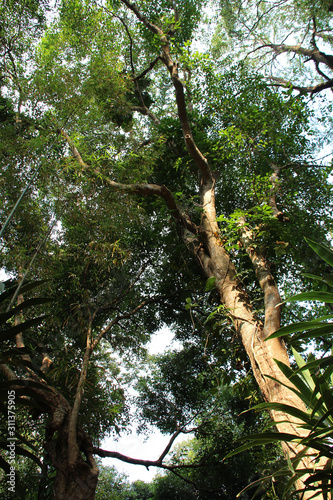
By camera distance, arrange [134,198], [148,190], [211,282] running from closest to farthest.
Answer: [211,282]
[148,190]
[134,198]

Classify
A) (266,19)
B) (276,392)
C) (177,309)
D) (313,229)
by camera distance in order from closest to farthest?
(276,392) → (313,229) → (177,309) → (266,19)

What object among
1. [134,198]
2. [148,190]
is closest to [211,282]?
[148,190]

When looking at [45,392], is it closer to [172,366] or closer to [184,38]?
[172,366]

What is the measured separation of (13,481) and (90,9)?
7505 mm

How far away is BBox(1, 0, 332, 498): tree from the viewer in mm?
3529

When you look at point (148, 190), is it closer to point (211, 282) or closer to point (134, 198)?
point (134, 198)

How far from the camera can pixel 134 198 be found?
5164 mm

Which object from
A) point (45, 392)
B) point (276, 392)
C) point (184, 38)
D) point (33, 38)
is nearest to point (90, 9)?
point (33, 38)

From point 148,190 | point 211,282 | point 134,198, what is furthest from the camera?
point 134,198

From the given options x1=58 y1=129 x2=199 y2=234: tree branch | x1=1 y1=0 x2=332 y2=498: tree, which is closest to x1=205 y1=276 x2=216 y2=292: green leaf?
x1=1 y1=0 x2=332 y2=498: tree

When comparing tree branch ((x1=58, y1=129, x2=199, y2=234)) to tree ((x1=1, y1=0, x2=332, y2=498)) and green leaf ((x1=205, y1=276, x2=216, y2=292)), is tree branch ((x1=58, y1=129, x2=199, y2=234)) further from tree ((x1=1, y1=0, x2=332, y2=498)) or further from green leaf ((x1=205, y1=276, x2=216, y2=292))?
green leaf ((x1=205, y1=276, x2=216, y2=292))

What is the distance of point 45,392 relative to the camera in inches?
141

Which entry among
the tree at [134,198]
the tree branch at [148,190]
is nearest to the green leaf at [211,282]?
the tree at [134,198]

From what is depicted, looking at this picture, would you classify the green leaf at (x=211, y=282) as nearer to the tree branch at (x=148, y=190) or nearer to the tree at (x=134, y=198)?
the tree at (x=134, y=198)
